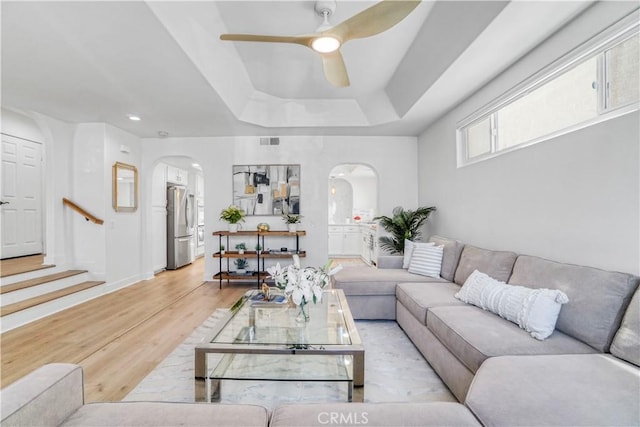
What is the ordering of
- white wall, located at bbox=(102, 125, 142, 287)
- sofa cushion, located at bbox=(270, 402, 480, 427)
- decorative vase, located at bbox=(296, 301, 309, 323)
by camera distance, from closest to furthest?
1. sofa cushion, located at bbox=(270, 402, 480, 427)
2. decorative vase, located at bbox=(296, 301, 309, 323)
3. white wall, located at bbox=(102, 125, 142, 287)

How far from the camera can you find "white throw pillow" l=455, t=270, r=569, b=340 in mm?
1823

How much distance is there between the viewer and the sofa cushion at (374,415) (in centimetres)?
104

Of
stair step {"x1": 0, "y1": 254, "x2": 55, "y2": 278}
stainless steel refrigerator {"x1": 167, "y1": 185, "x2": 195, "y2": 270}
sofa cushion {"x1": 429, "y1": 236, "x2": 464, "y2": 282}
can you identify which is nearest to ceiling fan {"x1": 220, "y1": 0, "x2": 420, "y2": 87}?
sofa cushion {"x1": 429, "y1": 236, "x2": 464, "y2": 282}

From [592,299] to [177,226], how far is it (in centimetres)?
656

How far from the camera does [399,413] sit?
3.55ft

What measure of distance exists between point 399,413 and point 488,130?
324 centimetres

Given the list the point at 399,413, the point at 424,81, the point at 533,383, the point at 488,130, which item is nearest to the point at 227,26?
the point at 424,81

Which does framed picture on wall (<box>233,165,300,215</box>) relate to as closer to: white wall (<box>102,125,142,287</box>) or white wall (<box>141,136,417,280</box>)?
white wall (<box>141,136,417,280</box>)

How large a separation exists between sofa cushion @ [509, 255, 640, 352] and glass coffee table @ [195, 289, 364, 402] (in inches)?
50.0

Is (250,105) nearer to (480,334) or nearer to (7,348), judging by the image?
(7,348)

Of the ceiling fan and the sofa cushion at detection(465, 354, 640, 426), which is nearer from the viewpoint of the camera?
the sofa cushion at detection(465, 354, 640, 426)

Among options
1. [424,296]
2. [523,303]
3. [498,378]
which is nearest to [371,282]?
[424,296]

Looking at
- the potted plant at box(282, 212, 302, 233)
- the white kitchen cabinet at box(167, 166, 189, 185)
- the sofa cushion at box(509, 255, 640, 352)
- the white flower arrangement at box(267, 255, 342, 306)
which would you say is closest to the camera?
the sofa cushion at box(509, 255, 640, 352)

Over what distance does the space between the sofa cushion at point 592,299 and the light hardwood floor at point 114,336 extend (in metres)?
2.87
